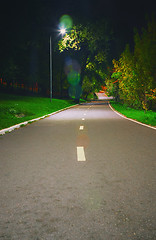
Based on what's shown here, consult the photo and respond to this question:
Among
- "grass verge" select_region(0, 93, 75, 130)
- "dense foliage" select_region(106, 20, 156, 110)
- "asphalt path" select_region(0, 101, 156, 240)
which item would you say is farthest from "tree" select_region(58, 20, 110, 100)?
"asphalt path" select_region(0, 101, 156, 240)

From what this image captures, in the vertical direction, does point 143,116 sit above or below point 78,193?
below

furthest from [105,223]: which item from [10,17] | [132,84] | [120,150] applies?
[10,17]

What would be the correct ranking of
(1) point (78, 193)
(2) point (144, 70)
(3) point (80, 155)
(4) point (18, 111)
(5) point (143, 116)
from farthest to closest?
1. (2) point (144, 70)
2. (4) point (18, 111)
3. (5) point (143, 116)
4. (3) point (80, 155)
5. (1) point (78, 193)

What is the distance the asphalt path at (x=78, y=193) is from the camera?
3.57 metres

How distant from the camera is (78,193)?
4.94 meters

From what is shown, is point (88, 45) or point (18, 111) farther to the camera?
point (88, 45)

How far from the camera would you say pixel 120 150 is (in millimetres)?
8867

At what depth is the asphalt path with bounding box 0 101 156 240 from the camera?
3.57 meters

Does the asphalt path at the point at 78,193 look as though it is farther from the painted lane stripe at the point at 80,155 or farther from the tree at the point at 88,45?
the tree at the point at 88,45

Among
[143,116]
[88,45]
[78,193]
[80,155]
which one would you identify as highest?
[88,45]

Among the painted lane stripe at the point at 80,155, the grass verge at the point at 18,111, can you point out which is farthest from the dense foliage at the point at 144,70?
the painted lane stripe at the point at 80,155

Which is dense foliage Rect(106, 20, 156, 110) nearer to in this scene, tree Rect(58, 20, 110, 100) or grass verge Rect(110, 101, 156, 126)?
grass verge Rect(110, 101, 156, 126)

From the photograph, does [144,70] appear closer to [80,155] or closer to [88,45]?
[80,155]

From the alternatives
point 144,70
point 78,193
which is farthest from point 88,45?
point 78,193
